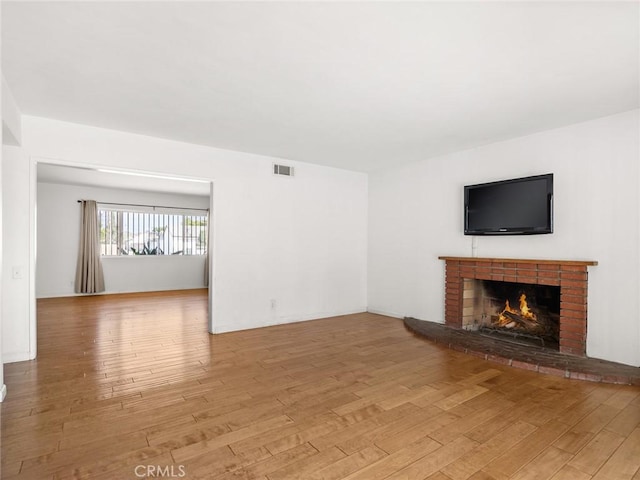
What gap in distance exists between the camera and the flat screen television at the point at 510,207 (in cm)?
383

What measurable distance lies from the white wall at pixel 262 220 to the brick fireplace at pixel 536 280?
182 cm

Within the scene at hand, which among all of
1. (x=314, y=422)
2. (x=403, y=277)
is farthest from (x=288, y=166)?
(x=314, y=422)

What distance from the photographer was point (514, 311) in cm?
455

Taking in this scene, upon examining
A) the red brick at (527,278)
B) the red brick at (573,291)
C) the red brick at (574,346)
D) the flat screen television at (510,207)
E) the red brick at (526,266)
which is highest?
the flat screen television at (510,207)

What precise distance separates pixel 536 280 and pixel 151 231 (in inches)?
347

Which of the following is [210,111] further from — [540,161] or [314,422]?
[540,161]

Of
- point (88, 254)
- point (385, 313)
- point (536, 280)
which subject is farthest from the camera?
point (88, 254)

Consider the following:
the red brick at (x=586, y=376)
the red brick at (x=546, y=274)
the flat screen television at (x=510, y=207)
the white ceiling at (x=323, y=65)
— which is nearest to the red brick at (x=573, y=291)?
the red brick at (x=546, y=274)

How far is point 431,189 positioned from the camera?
524cm

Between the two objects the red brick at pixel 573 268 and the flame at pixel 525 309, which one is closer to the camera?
the red brick at pixel 573 268

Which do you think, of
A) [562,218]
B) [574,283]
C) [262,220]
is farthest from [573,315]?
[262,220]

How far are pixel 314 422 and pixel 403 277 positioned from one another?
3.65 metres

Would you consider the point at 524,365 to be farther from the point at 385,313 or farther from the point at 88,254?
the point at 88,254

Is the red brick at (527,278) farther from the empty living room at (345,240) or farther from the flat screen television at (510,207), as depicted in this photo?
the flat screen television at (510,207)
